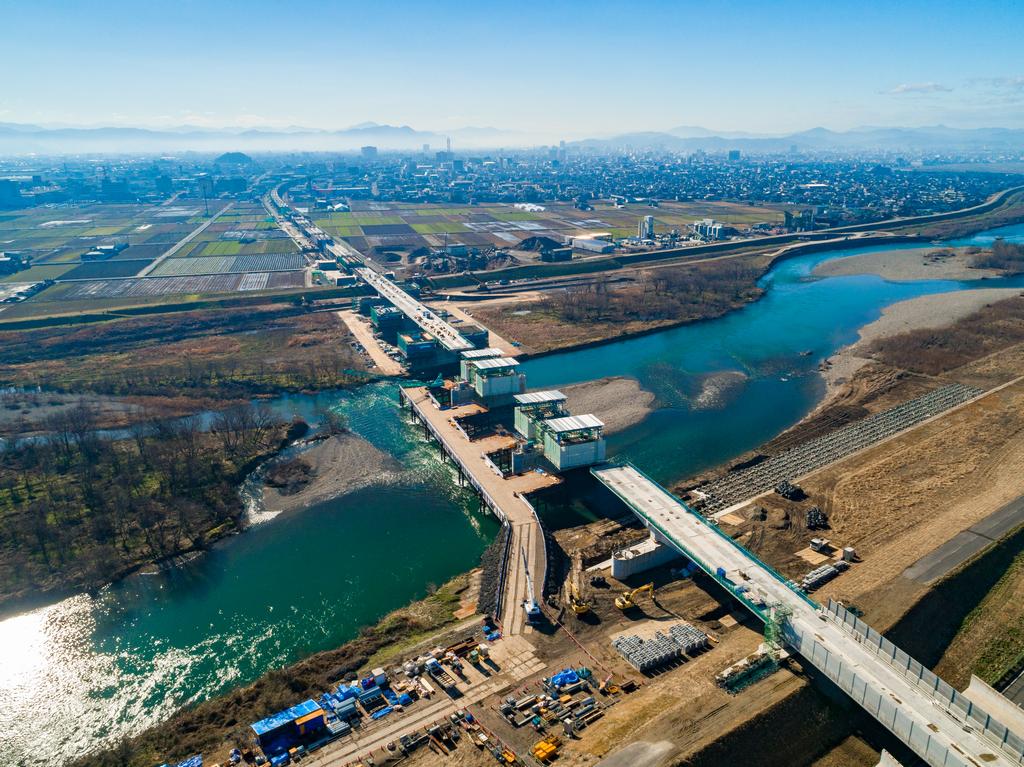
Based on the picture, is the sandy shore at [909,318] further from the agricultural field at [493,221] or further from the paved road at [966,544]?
the agricultural field at [493,221]

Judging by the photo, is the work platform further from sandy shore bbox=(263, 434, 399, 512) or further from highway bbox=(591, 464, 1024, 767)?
highway bbox=(591, 464, 1024, 767)

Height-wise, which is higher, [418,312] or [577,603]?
[418,312]

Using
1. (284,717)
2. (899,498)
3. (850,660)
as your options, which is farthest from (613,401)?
(284,717)

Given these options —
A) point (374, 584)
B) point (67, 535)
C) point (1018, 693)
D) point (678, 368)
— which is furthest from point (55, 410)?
point (1018, 693)

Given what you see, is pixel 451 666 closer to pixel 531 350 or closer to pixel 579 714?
pixel 579 714

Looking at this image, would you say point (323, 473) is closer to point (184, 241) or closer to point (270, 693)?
point (270, 693)

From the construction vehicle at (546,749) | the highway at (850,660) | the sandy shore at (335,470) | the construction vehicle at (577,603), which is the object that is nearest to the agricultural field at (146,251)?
the sandy shore at (335,470)

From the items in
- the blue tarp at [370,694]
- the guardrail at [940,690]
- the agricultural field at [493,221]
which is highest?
the agricultural field at [493,221]
